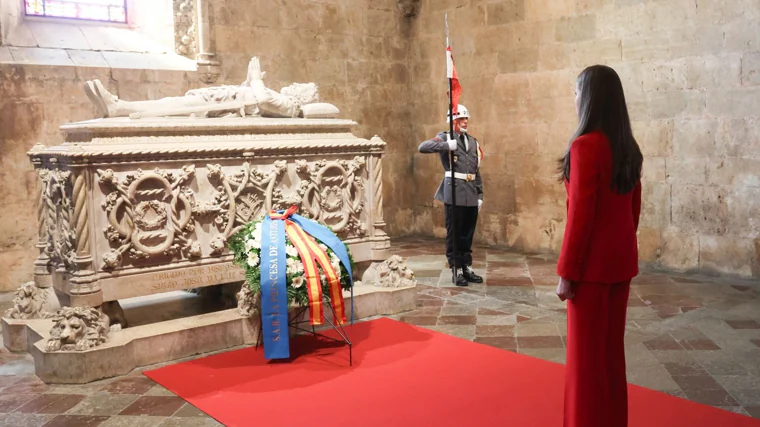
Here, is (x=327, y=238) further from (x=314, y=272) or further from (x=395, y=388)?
(x=395, y=388)

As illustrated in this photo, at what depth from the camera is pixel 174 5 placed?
7.79 meters

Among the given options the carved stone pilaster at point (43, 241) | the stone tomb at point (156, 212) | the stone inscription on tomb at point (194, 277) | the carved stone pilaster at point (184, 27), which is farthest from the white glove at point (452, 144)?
the carved stone pilaster at point (184, 27)

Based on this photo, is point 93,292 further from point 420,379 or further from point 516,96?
point 516,96

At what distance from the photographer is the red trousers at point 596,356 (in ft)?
9.24

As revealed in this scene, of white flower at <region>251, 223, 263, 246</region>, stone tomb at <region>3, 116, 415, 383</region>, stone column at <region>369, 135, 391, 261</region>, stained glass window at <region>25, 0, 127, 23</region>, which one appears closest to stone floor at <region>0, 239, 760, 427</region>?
stone tomb at <region>3, 116, 415, 383</region>

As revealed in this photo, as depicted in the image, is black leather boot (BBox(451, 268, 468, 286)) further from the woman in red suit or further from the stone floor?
the woman in red suit

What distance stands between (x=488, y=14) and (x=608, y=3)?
5.20 feet

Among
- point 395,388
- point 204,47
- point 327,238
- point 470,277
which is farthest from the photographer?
point 204,47

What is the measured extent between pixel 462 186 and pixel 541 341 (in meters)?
1.98

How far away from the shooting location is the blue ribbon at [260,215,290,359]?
14.5ft

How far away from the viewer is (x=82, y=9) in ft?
25.1

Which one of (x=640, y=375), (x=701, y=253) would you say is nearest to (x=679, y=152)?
(x=701, y=253)

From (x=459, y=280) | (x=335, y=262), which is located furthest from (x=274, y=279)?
(x=459, y=280)

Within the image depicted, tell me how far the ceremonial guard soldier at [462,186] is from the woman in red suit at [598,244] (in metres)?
3.49
